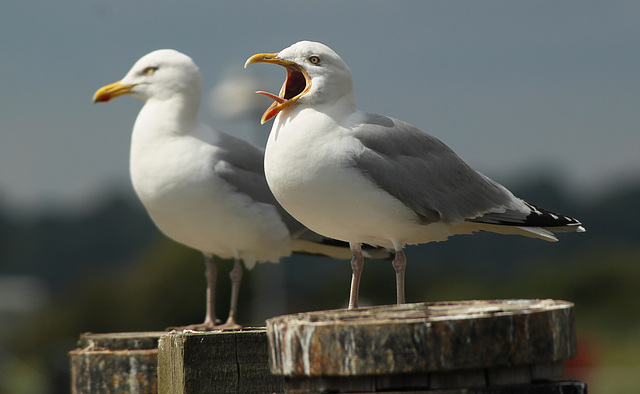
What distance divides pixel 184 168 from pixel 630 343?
26.9 m

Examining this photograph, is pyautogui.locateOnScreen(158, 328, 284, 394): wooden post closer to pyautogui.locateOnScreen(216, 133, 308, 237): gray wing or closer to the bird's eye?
pyautogui.locateOnScreen(216, 133, 308, 237): gray wing

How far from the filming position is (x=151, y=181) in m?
6.82

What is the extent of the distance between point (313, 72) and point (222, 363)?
1.87 m

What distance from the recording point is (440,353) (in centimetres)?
238

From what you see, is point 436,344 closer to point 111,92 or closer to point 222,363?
point 222,363

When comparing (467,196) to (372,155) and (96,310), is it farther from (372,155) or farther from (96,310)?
(96,310)

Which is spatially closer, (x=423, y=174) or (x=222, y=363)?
(x=222, y=363)

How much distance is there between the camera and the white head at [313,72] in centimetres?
491

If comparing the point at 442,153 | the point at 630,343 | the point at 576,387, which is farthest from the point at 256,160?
the point at 630,343

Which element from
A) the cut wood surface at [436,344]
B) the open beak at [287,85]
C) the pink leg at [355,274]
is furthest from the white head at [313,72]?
the cut wood surface at [436,344]

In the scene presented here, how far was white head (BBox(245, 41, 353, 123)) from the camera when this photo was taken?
4914 mm

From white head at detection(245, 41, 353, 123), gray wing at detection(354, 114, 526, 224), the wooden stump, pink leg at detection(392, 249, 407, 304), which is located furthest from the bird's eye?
pink leg at detection(392, 249, 407, 304)

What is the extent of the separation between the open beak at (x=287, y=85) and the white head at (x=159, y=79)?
2.22 metres

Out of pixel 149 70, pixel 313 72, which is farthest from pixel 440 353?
pixel 149 70
